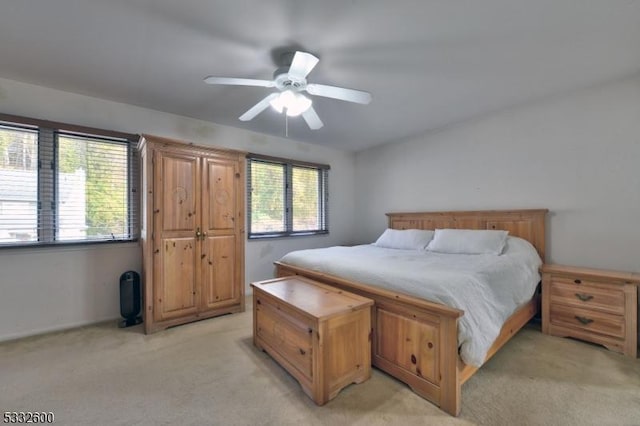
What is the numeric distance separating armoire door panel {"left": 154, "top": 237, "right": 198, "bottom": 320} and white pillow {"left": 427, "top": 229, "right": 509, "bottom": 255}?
2863 millimetres

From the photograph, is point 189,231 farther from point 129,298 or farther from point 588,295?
point 588,295

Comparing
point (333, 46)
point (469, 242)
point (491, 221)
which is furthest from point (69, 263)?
point (491, 221)

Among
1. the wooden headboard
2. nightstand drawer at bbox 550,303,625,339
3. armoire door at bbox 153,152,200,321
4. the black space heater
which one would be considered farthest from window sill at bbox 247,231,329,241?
nightstand drawer at bbox 550,303,625,339

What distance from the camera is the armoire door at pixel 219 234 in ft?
10.2

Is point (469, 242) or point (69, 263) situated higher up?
point (469, 242)

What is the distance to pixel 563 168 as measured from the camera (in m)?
2.93

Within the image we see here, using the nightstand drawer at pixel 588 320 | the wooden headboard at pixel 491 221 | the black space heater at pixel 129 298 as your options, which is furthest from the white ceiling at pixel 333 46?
the nightstand drawer at pixel 588 320

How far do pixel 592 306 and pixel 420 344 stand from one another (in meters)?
1.91

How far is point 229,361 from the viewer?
2.21 meters

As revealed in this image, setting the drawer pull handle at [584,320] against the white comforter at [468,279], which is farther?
the drawer pull handle at [584,320]

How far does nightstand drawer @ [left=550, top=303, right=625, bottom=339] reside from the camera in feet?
7.61

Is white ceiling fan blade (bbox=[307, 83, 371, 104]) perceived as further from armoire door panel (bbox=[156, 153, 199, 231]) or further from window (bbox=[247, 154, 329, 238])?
window (bbox=[247, 154, 329, 238])

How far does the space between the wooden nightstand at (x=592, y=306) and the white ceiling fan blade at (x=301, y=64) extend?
291 centimetres

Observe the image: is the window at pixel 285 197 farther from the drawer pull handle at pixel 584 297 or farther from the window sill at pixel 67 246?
the drawer pull handle at pixel 584 297
